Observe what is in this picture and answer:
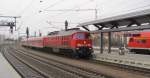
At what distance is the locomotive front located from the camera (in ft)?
111

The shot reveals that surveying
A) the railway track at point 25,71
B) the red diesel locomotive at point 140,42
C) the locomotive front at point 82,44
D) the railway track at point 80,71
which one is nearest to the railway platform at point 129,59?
the locomotive front at point 82,44

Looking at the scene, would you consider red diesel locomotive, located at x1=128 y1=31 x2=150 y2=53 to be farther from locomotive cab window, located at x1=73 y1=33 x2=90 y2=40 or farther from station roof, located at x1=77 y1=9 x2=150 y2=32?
station roof, located at x1=77 y1=9 x2=150 y2=32

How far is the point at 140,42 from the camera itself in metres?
45.1

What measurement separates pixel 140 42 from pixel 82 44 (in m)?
13.5

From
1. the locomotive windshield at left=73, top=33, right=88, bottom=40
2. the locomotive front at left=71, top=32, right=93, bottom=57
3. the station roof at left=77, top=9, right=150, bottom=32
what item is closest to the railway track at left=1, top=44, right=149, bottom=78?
the station roof at left=77, top=9, right=150, bottom=32

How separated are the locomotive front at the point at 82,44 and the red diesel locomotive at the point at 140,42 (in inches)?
402

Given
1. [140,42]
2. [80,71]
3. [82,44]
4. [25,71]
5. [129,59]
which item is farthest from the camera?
[140,42]

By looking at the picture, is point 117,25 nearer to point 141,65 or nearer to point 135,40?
point 141,65

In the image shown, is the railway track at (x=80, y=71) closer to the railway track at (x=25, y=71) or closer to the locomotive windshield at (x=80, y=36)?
the railway track at (x=25, y=71)

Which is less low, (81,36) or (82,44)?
(81,36)

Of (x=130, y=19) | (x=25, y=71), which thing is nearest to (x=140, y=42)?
(x=130, y=19)

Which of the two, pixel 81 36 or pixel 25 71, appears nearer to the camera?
pixel 25 71

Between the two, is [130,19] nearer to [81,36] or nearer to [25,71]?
[81,36]

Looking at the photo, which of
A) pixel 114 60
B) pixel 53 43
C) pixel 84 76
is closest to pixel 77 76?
pixel 84 76
